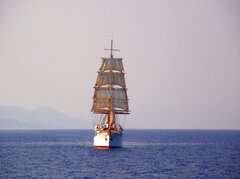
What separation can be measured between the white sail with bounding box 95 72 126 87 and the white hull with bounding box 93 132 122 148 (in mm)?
12183

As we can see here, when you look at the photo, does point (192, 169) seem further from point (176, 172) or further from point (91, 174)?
point (91, 174)

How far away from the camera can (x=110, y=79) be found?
115 m

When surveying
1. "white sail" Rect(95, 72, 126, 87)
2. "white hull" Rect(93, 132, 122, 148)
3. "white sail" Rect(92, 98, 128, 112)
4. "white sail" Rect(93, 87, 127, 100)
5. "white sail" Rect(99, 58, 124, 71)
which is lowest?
"white hull" Rect(93, 132, 122, 148)

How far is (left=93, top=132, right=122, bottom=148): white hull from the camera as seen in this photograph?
104 metres

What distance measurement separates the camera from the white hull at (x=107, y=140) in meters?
104

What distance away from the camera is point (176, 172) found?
71.2 meters

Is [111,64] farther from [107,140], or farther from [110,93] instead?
[107,140]

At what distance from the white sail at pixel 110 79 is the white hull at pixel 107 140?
12.2m

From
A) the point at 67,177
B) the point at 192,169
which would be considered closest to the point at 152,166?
the point at 192,169

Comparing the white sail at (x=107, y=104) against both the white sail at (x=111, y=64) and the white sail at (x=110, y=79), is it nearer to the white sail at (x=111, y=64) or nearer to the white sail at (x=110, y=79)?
the white sail at (x=110, y=79)

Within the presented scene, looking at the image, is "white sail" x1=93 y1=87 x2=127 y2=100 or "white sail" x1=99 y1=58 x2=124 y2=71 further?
"white sail" x1=99 y1=58 x2=124 y2=71

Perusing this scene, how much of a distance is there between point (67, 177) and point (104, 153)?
111ft

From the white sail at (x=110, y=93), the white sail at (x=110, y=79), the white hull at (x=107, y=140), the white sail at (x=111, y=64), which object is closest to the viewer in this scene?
the white hull at (x=107, y=140)

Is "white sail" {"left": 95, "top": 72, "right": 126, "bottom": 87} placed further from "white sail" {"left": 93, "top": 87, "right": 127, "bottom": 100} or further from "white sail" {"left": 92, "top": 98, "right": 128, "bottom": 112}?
"white sail" {"left": 92, "top": 98, "right": 128, "bottom": 112}
